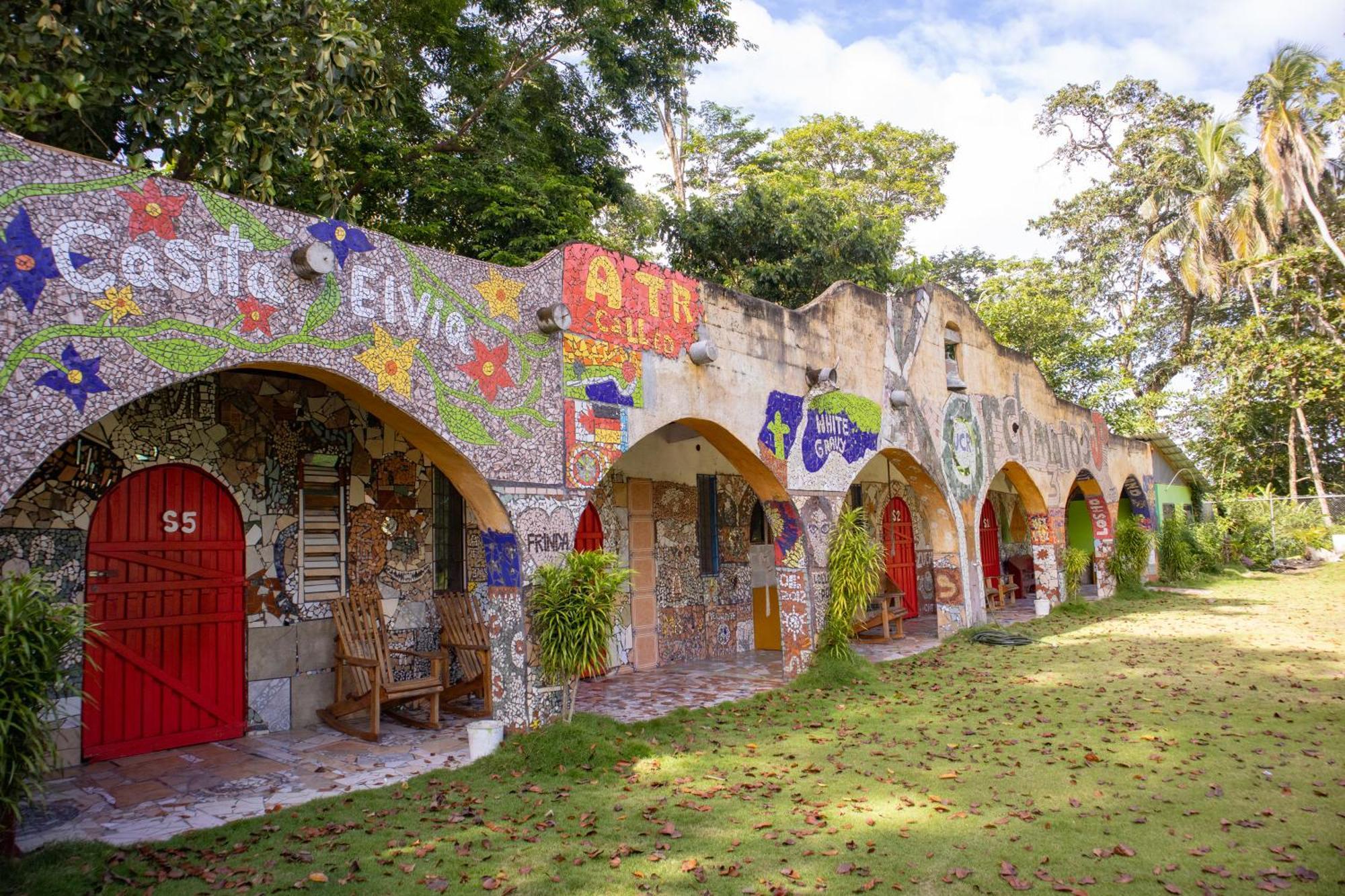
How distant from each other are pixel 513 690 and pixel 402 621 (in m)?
1.99

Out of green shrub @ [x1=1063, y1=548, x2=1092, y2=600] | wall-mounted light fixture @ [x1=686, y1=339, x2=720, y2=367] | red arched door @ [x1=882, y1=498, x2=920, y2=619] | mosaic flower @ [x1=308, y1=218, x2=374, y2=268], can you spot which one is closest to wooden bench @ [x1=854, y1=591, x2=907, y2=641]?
red arched door @ [x1=882, y1=498, x2=920, y2=619]

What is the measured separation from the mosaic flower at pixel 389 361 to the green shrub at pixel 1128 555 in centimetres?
1565

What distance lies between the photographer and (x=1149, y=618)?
44.1 ft

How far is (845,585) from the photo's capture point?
29.7 ft

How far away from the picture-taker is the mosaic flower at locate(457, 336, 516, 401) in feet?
20.1

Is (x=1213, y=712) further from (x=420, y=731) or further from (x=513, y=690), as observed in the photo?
(x=420, y=731)

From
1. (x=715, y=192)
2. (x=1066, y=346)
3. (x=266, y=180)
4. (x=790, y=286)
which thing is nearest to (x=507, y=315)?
(x=266, y=180)

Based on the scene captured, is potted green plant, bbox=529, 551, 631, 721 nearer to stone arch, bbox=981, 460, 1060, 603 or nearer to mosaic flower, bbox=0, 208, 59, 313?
mosaic flower, bbox=0, 208, 59, 313

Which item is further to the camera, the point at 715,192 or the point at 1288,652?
the point at 715,192

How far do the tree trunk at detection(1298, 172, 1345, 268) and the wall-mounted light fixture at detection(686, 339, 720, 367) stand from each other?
20.8 meters

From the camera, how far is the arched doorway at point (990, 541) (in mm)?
17641

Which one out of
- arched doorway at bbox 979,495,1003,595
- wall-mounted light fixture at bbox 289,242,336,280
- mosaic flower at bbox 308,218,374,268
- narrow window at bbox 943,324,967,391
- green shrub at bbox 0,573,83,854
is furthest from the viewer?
arched doorway at bbox 979,495,1003,595

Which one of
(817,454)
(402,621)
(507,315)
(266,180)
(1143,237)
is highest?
(1143,237)

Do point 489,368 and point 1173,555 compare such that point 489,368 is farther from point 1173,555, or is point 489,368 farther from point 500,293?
point 1173,555
